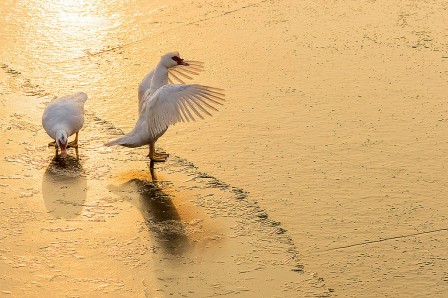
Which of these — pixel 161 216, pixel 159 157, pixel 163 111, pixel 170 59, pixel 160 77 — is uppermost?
pixel 170 59

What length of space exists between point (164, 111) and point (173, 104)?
74 millimetres

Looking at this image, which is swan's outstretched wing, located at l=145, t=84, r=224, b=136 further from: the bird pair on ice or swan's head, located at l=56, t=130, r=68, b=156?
swan's head, located at l=56, t=130, r=68, b=156

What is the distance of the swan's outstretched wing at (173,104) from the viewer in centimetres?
580

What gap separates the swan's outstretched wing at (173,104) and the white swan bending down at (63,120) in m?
0.50

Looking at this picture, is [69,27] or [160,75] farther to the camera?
[69,27]

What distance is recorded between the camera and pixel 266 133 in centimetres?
620

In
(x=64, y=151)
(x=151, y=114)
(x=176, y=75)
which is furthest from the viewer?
(x=176, y=75)

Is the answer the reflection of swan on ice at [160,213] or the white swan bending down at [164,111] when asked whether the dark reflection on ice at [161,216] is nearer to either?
the reflection of swan on ice at [160,213]

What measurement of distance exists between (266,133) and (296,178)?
69cm

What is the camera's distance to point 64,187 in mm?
5613

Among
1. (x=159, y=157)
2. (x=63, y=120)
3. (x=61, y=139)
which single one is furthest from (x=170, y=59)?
(x=61, y=139)

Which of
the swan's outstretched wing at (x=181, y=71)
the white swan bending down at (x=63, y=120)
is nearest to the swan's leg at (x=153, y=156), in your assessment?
the white swan bending down at (x=63, y=120)

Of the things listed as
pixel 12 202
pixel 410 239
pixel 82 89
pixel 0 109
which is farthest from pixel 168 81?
pixel 410 239

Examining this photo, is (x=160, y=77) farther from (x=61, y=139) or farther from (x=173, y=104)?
(x=61, y=139)
